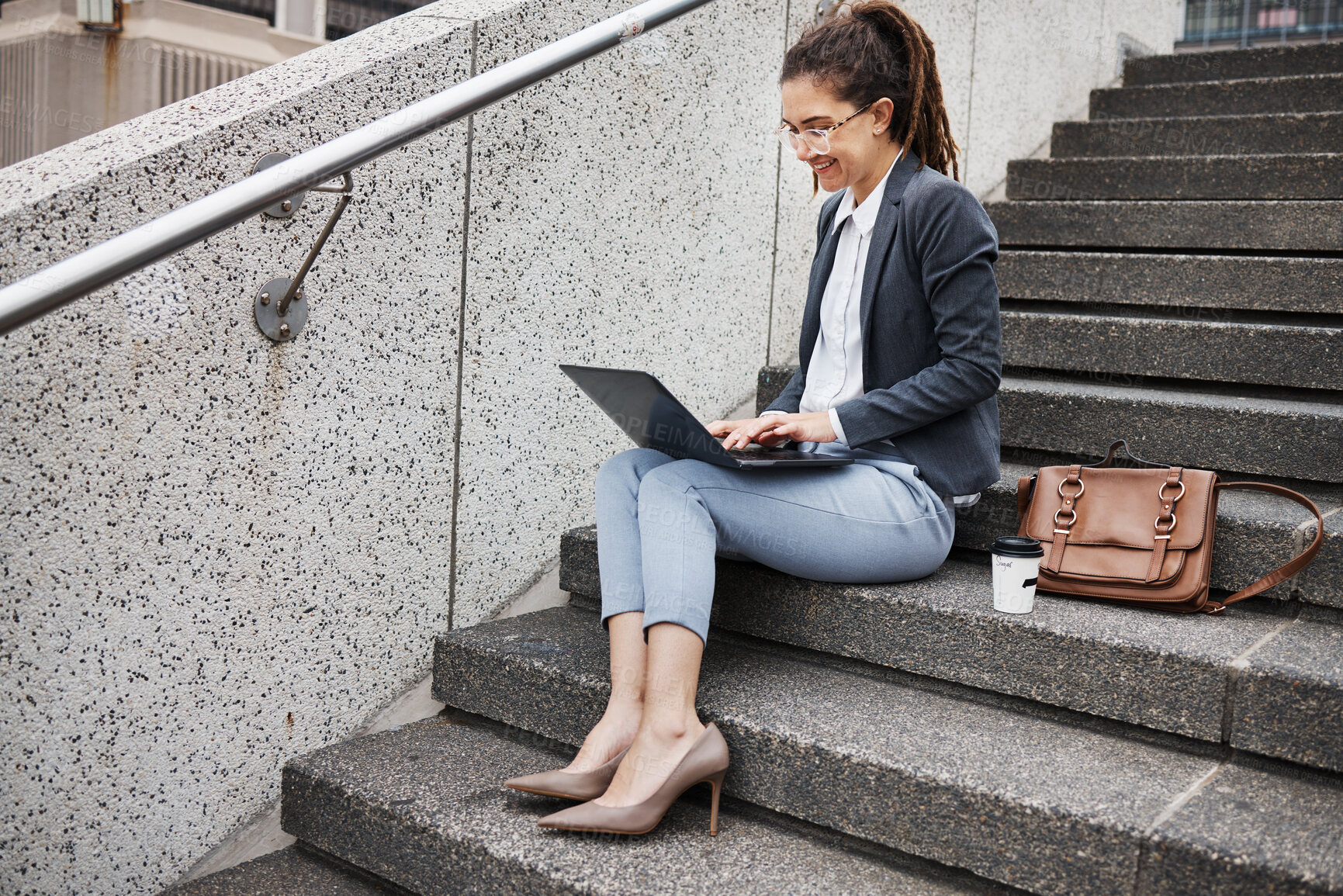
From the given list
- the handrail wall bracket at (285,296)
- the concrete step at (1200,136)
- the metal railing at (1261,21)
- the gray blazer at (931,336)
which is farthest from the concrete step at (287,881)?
the metal railing at (1261,21)

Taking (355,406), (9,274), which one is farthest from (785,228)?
(9,274)

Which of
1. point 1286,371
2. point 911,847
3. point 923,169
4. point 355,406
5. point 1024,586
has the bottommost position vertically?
point 911,847

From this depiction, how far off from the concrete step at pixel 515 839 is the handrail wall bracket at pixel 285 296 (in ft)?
2.66

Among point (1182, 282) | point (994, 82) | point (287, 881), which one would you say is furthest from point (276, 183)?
point (994, 82)

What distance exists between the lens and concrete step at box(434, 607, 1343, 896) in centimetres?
130

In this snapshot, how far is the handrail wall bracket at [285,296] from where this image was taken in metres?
1.79

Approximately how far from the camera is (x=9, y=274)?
145 cm

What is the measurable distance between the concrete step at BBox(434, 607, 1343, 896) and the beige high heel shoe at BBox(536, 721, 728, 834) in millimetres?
53

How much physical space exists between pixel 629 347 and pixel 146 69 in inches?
138

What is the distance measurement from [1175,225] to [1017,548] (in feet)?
5.94

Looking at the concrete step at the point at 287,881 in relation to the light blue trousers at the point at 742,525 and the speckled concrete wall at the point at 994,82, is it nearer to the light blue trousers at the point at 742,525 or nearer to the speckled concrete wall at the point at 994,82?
the light blue trousers at the point at 742,525

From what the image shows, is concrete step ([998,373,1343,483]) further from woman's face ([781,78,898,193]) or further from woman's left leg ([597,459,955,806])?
woman's face ([781,78,898,193])

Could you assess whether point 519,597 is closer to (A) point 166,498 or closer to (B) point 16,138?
(A) point 166,498

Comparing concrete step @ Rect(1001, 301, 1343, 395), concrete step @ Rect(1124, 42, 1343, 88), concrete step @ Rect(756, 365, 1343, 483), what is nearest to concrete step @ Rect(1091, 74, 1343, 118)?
concrete step @ Rect(1124, 42, 1343, 88)
